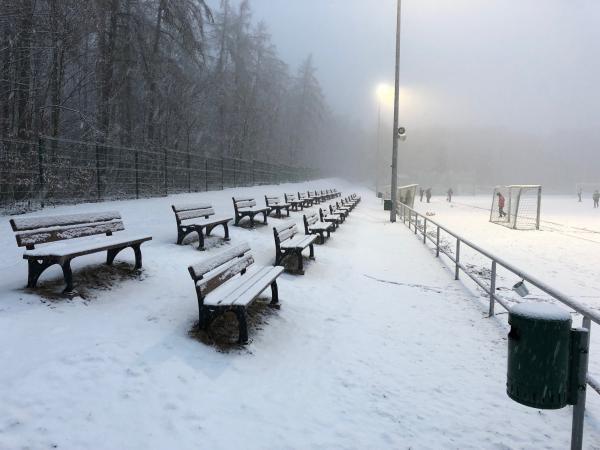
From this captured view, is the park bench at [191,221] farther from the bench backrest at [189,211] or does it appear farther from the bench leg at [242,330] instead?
the bench leg at [242,330]

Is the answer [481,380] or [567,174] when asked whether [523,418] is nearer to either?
[481,380]

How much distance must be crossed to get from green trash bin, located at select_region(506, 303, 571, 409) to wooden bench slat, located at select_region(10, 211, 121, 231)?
519 centimetres

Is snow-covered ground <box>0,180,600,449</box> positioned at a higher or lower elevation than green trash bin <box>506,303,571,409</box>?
lower

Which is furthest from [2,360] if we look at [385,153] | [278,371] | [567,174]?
[567,174]

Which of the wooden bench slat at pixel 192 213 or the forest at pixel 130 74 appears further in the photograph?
the forest at pixel 130 74

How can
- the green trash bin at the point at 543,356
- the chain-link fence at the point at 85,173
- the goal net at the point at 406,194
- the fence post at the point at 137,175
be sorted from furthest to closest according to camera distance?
the goal net at the point at 406,194 → the fence post at the point at 137,175 → the chain-link fence at the point at 85,173 → the green trash bin at the point at 543,356

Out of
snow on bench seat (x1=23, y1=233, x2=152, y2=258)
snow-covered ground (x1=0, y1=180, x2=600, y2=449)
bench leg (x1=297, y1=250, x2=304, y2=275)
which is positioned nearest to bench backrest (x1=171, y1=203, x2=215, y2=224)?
snow-covered ground (x1=0, y1=180, x2=600, y2=449)

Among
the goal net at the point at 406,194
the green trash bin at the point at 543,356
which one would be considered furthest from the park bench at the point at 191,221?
the goal net at the point at 406,194

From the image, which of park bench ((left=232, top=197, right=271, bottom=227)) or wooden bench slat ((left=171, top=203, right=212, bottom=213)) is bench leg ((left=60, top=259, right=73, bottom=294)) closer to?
wooden bench slat ((left=171, top=203, right=212, bottom=213))

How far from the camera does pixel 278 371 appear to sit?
167 inches

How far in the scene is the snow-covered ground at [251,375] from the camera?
10.2 ft

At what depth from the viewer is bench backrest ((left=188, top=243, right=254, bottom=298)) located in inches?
178

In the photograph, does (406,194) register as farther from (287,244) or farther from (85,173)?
(287,244)

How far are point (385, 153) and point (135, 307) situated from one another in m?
150
